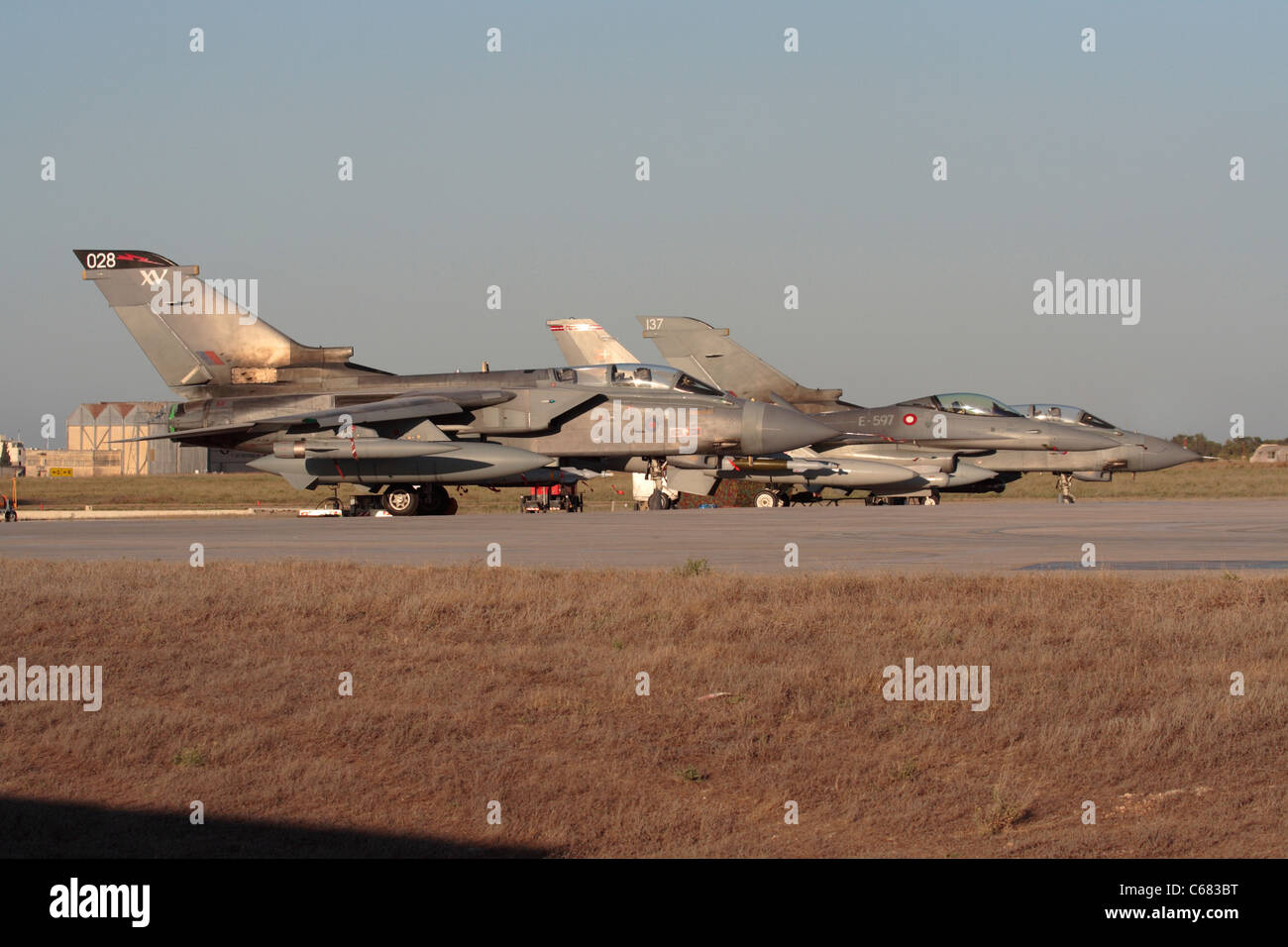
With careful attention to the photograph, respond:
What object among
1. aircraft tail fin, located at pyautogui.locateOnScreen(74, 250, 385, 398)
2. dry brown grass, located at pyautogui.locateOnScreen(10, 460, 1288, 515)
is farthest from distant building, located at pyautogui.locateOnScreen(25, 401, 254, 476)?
aircraft tail fin, located at pyautogui.locateOnScreen(74, 250, 385, 398)

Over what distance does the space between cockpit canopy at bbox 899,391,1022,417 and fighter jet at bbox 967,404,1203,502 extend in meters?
0.67

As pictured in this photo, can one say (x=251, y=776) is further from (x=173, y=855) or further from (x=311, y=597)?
(x=311, y=597)

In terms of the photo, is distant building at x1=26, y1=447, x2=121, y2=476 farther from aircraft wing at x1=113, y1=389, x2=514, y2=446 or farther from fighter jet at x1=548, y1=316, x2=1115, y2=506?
aircraft wing at x1=113, y1=389, x2=514, y2=446

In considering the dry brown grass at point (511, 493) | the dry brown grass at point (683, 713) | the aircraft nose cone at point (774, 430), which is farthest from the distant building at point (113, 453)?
the dry brown grass at point (683, 713)

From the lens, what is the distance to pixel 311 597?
1032cm

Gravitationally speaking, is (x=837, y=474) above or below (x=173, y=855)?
above

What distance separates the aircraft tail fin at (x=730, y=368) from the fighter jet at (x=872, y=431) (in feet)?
0.09

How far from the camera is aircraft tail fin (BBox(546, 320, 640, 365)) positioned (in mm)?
37312


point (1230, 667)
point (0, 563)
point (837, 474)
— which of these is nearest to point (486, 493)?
point (837, 474)

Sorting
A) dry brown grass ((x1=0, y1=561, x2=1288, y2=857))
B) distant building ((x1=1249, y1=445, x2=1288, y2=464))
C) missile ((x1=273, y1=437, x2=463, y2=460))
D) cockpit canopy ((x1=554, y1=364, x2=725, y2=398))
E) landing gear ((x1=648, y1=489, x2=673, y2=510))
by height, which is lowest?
dry brown grass ((x1=0, y1=561, x2=1288, y2=857))

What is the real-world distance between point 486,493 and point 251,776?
5600 centimetres

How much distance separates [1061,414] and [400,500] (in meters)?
17.5
